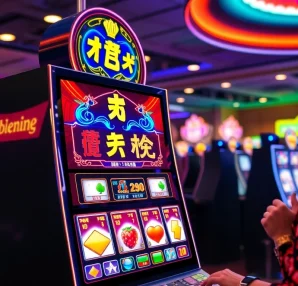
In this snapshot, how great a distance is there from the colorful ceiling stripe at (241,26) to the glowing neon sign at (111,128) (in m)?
2.72

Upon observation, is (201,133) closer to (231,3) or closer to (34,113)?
(231,3)

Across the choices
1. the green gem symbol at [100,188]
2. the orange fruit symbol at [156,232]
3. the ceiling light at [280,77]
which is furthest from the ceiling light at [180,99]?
the green gem symbol at [100,188]

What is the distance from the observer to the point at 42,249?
4.58ft

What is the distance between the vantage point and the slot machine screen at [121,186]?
1392 mm

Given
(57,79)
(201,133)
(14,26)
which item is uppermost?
(14,26)

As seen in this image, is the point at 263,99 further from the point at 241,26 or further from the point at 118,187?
the point at 118,187

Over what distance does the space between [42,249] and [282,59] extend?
281 inches

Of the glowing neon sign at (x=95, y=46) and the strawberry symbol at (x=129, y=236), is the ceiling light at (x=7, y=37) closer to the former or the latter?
the glowing neon sign at (x=95, y=46)

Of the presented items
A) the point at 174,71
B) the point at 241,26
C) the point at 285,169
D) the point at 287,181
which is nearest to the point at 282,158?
the point at 285,169

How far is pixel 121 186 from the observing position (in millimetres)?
1541

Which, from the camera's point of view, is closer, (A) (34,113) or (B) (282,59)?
(A) (34,113)

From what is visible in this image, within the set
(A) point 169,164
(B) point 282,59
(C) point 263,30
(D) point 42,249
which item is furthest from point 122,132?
(B) point 282,59

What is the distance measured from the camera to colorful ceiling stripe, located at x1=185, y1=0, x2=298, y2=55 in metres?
4.61

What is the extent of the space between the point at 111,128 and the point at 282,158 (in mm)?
Result: 3271
